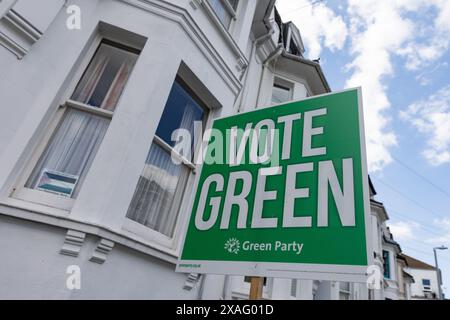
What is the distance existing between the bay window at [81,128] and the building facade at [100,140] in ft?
0.03

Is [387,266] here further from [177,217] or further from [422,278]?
[422,278]

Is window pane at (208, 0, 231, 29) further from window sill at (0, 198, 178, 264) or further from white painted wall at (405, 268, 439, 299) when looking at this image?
white painted wall at (405, 268, 439, 299)

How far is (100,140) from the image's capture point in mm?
2889

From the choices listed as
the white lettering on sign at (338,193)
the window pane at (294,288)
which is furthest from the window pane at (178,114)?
the window pane at (294,288)

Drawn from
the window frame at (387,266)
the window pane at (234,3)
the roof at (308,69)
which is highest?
the roof at (308,69)

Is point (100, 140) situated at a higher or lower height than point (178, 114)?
lower

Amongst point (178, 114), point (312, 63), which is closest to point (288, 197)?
point (178, 114)

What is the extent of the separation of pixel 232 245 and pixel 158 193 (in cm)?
218

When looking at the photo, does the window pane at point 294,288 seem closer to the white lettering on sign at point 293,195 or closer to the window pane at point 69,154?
the window pane at point 69,154

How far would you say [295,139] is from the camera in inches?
52.9

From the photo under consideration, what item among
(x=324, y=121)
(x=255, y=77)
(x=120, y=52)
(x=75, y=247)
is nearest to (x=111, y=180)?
(x=75, y=247)

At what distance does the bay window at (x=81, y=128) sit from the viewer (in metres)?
2.60

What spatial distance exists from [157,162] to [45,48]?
5.03 ft

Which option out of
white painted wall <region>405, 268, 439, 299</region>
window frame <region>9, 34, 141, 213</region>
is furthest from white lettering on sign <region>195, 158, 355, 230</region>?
white painted wall <region>405, 268, 439, 299</region>
